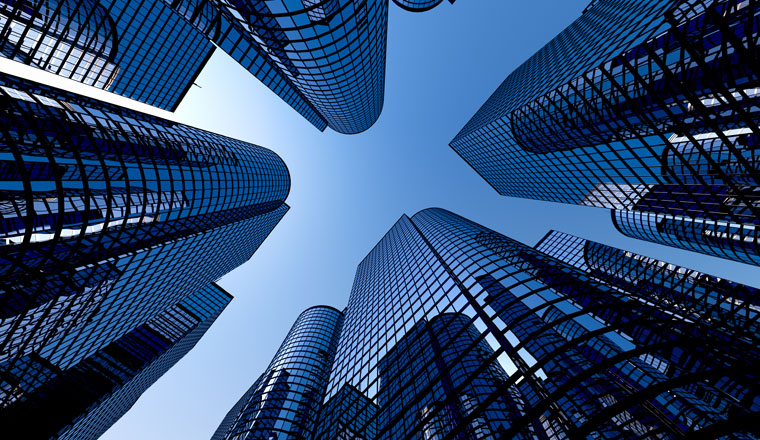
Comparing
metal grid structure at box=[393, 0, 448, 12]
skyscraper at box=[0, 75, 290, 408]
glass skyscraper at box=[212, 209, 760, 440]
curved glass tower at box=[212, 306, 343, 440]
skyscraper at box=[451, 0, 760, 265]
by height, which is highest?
metal grid structure at box=[393, 0, 448, 12]

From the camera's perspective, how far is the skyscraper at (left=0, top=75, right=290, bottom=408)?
18.6 m

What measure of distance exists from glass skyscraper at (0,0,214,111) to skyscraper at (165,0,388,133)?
22.8ft

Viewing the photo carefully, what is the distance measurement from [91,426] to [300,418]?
229ft

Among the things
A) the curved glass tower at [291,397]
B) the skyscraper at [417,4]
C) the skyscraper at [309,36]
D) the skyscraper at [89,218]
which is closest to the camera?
the skyscraper at [89,218]

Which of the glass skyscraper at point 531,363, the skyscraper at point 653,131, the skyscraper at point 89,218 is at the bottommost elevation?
the skyscraper at point 89,218

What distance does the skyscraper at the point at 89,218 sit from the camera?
18578mm

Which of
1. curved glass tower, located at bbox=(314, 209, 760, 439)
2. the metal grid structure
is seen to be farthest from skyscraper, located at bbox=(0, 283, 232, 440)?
the metal grid structure

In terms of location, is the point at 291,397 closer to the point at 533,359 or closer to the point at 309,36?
the point at 533,359

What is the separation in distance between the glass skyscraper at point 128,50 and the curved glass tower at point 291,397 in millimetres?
47041

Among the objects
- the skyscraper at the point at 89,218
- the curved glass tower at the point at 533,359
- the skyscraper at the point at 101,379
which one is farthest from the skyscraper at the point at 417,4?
the skyscraper at the point at 101,379

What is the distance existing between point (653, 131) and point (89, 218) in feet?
154

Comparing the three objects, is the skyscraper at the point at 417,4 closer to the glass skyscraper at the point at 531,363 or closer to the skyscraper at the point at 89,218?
the skyscraper at the point at 89,218

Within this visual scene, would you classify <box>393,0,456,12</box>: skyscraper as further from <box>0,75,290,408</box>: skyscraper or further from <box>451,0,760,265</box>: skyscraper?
<box>0,75,290,408</box>: skyscraper

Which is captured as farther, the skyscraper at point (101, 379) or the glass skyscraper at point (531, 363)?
the skyscraper at point (101, 379)
